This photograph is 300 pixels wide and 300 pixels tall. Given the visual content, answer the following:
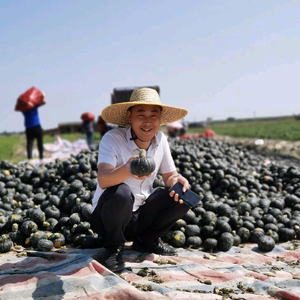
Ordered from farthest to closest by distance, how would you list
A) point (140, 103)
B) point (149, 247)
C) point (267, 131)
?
point (267, 131), point (149, 247), point (140, 103)

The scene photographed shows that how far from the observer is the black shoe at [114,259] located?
142 inches

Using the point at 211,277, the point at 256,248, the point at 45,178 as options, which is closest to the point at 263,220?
the point at 256,248

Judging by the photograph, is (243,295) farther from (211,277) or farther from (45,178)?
(45,178)

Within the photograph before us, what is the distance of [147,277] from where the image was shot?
140 inches

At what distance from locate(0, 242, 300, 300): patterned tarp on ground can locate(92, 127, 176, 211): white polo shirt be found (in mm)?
619

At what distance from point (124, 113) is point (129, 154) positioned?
431mm

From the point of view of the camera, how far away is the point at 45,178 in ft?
21.4

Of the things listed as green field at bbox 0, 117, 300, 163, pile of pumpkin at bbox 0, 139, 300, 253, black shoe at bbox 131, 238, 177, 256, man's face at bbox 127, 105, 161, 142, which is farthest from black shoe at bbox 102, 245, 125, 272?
green field at bbox 0, 117, 300, 163

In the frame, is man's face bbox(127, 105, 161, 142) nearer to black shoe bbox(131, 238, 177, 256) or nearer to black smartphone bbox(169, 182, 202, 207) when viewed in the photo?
black smartphone bbox(169, 182, 202, 207)

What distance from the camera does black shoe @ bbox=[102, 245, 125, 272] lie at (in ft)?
11.8

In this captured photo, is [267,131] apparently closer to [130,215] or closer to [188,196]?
[188,196]

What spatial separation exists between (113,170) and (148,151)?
1.74ft

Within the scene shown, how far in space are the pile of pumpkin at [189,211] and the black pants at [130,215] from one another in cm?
57

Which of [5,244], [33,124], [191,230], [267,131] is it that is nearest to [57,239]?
[5,244]
